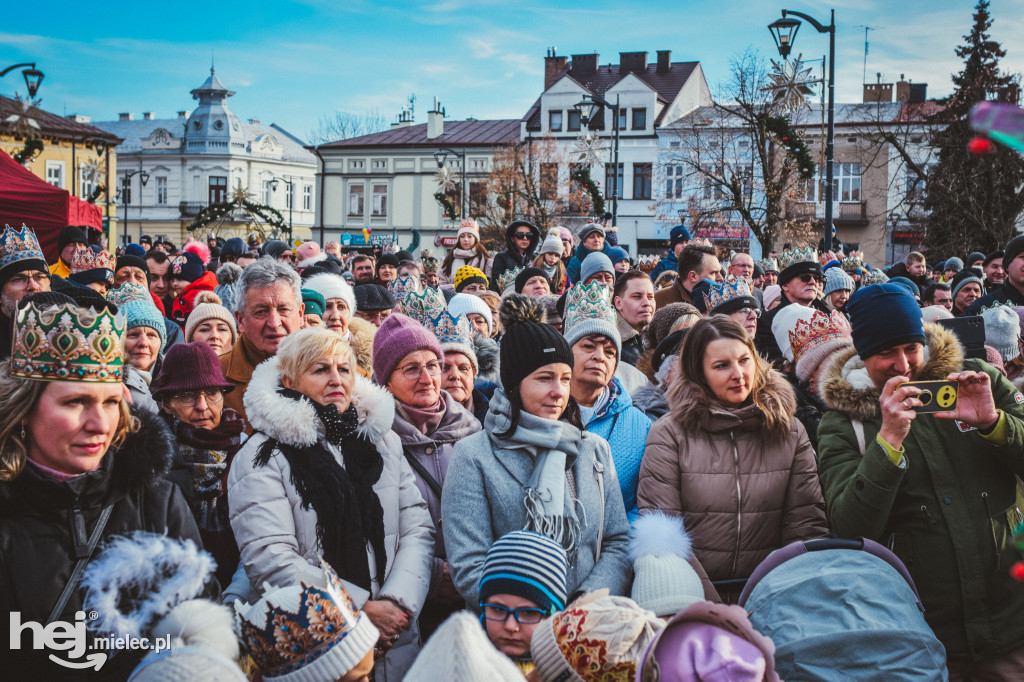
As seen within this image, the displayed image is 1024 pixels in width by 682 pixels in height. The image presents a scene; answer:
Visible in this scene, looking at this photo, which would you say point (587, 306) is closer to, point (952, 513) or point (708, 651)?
point (952, 513)

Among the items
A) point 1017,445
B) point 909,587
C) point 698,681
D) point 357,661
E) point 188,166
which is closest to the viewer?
point 698,681

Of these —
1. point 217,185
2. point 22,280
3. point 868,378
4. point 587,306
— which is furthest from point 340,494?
point 217,185

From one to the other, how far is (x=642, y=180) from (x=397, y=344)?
4849 centimetres

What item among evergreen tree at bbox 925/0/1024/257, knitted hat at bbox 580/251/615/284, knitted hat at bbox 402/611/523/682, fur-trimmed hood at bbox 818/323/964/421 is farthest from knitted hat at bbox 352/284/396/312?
evergreen tree at bbox 925/0/1024/257

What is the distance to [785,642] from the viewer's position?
2609 mm

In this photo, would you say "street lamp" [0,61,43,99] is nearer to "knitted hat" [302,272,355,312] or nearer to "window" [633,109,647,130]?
"knitted hat" [302,272,355,312]

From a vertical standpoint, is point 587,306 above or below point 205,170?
below

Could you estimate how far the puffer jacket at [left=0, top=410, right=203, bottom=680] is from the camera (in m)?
2.57

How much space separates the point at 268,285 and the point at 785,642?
143 inches

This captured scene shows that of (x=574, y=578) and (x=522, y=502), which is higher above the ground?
(x=522, y=502)

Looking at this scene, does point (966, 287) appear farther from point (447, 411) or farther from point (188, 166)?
point (188, 166)

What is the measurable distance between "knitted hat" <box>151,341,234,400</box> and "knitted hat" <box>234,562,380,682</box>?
1.95 metres

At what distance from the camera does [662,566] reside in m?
3.15

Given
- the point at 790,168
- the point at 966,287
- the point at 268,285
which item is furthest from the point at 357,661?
the point at 790,168
